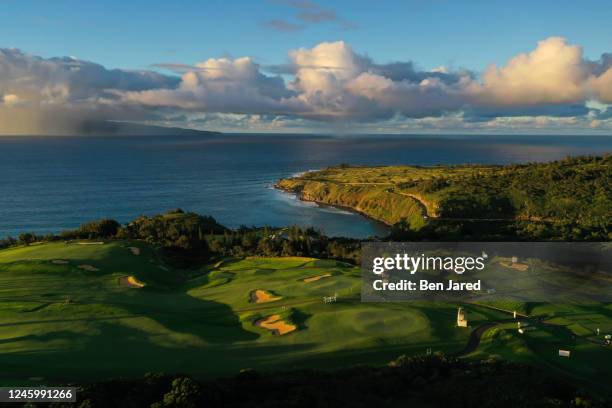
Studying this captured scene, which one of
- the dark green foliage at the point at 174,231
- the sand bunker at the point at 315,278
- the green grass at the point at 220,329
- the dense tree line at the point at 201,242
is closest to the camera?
the green grass at the point at 220,329

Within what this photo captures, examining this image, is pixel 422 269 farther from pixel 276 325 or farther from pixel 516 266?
pixel 276 325

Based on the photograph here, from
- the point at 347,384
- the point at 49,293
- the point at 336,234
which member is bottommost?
the point at 336,234

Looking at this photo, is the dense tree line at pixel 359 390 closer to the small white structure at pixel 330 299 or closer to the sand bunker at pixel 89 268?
the small white structure at pixel 330 299

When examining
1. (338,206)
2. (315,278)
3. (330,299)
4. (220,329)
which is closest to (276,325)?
(220,329)

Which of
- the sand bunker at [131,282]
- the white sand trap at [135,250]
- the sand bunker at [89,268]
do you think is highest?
the sand bunker at [89,268]

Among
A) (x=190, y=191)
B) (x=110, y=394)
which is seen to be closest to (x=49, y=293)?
(x=110, y=394)

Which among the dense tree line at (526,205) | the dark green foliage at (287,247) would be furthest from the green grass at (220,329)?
the dense tree line at (526,205)

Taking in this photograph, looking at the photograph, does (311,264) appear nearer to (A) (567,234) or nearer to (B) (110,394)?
(B) (110,394)
